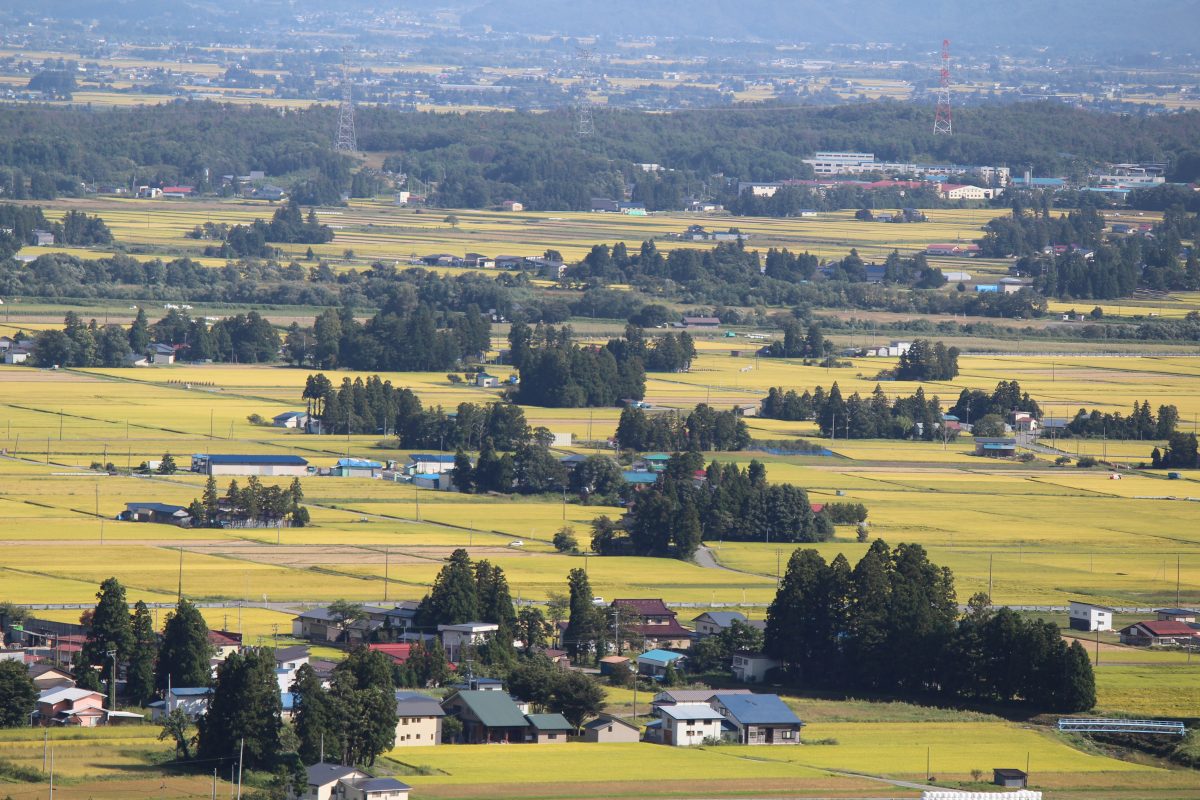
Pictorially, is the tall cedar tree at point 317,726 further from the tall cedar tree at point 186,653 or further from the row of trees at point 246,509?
the row of trees at point 246,509

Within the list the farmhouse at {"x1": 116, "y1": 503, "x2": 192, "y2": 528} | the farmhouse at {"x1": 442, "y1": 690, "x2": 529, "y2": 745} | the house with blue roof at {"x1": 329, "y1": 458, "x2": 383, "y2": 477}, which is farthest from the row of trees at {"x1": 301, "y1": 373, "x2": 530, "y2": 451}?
the farmhouse at {"x1": 442, "y1": 690, "x2": 529, "y2": 745}

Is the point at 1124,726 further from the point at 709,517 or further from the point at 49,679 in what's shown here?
the point at 709,517

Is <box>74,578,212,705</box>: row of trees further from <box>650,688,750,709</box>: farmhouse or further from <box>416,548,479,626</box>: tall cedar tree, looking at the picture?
<box>650,688,750,709</box>: farmhouse

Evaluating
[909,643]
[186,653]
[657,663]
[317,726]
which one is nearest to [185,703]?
[186,653]

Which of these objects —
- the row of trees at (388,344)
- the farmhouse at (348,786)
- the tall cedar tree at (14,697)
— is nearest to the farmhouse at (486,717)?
the farmhouse at (348,786)

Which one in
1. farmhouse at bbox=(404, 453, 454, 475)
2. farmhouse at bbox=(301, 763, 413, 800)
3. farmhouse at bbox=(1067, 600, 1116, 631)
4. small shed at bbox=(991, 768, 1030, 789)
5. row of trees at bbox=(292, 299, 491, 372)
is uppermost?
row of trees at bbox=(292, 299, 491, 372)

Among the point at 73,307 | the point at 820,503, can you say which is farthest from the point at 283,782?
the point at 73,307

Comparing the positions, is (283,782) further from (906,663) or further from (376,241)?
(376,241)
